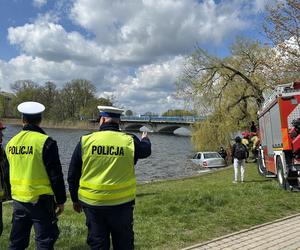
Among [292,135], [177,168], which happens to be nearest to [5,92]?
[177,168]

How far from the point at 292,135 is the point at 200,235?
22.7ft

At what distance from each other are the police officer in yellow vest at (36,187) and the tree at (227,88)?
2761 centimetres

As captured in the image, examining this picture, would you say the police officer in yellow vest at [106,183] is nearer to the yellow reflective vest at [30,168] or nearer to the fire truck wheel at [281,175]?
the yellow reflective vest at [30,168]

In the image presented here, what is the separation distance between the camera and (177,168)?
112ft

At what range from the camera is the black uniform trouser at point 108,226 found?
4.04m

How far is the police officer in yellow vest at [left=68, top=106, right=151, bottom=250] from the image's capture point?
13.2ft

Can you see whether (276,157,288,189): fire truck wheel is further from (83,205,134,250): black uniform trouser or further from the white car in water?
the white car in water

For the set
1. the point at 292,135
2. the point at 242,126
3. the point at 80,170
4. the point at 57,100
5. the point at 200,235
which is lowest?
the point at 200,235

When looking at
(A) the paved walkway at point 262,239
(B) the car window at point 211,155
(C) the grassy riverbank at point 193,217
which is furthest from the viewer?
(B) the car window at point 211,155

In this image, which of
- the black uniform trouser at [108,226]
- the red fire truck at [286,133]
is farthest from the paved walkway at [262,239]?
the red fire truck at [286,133]

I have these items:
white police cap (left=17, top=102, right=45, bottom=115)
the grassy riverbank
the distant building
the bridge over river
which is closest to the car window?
the grassy riverbank

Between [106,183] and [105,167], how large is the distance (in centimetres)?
16

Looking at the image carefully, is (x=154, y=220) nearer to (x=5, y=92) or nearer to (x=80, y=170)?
Result: (x=80, y=170)

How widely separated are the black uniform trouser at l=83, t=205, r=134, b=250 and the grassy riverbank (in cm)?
222
